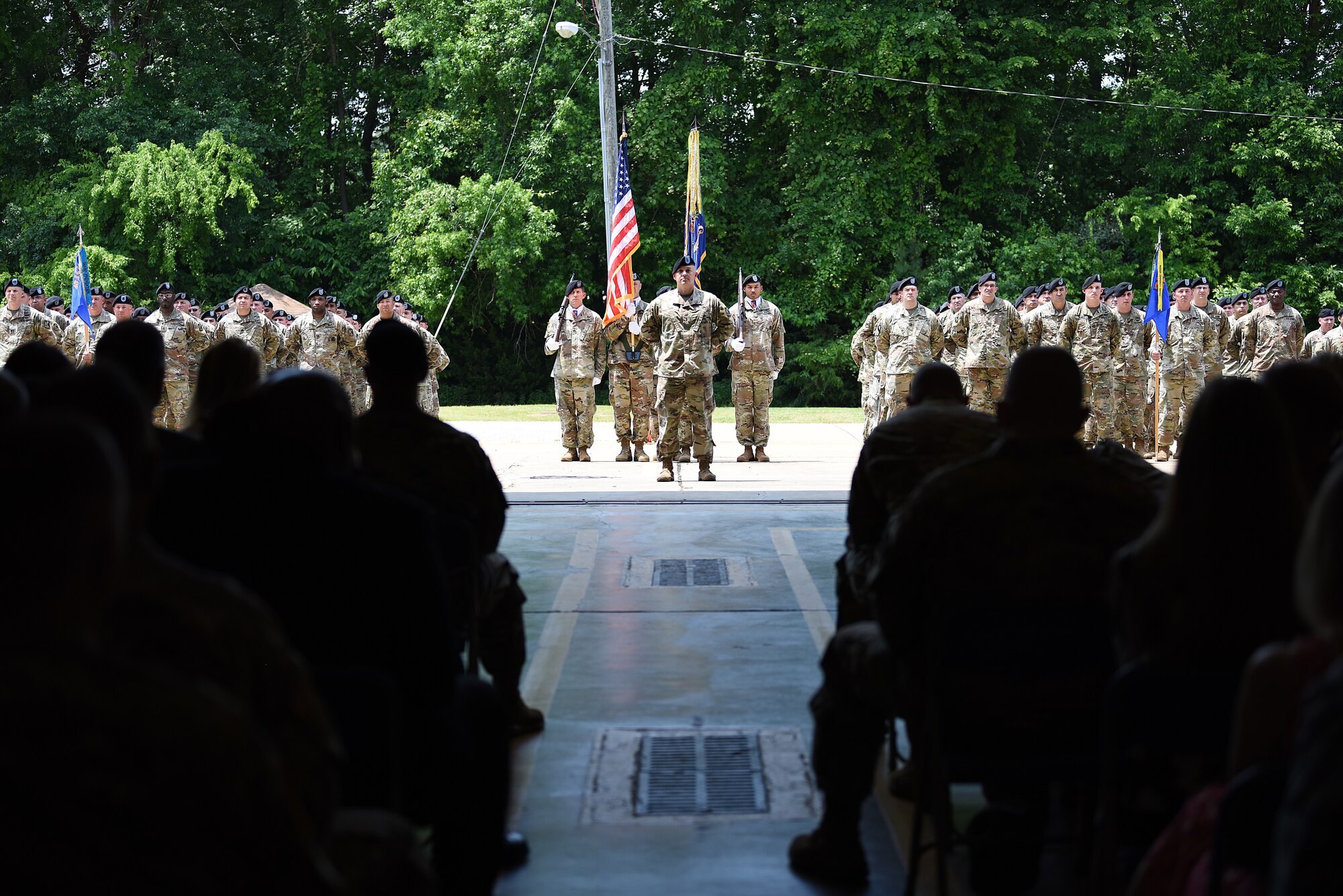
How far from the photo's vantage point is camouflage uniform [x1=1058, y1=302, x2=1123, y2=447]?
18.2 metres

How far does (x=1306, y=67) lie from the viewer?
34.0 meters

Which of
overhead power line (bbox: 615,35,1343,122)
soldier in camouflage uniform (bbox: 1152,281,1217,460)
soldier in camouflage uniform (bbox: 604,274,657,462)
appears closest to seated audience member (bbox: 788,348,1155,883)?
soldier in camouflage uniform (bbox: 604,274,657,462)

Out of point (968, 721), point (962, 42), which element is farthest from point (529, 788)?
point (962, 42)

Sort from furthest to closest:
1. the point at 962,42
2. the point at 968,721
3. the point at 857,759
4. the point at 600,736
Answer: the point at 962,42 → the point at 600,736 → the point at 857,759 → the point at 968,721

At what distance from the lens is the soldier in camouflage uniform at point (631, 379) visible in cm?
1836

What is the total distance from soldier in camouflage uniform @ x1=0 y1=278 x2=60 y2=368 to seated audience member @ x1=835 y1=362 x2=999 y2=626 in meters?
16.0

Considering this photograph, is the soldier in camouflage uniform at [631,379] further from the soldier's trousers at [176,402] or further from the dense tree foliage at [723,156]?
the dense tree foliage at [723,156]

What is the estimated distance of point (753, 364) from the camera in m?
17.8

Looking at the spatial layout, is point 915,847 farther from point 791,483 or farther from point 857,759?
point 791,483

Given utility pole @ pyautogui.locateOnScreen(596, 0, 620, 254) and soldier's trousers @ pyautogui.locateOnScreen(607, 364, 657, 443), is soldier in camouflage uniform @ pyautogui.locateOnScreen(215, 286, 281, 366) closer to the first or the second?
soldier's trousers @ pyautogui.locateOnScreen(607, 364, 657, 443)

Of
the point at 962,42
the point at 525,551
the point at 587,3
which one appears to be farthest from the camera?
A: the point at 587,3

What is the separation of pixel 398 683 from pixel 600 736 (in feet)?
7.88

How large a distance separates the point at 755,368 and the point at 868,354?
2577 mm

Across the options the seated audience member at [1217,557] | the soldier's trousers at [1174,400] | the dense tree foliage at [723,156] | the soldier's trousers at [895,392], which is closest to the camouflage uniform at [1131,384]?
the soldier's trousers at [1174,400]
